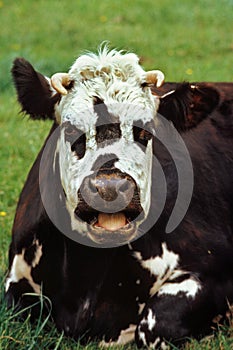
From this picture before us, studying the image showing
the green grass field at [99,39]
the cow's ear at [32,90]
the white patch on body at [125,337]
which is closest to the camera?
the cow's ear at [32,90]

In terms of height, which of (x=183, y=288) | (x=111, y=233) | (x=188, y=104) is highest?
(x=188, y=104)

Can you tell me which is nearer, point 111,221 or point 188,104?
point 111,221

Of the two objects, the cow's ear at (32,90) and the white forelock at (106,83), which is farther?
the cow's ear at (32,90)

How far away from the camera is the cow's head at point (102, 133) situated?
4.01 metres

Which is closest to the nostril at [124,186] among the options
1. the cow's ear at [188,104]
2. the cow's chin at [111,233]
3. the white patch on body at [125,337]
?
the cow's chin at [111,233]

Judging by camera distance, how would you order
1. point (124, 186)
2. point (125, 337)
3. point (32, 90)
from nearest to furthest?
point (124, 186) < point (32, 90) < point (125, 337)

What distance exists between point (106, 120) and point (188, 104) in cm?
62

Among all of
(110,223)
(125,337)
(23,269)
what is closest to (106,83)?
(110,223)

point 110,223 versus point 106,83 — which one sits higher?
point 106,83

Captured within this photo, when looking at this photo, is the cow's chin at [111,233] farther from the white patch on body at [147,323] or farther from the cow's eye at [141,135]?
the white patch on body at [147,323]

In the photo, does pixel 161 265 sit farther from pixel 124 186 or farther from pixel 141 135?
pixel 124 186

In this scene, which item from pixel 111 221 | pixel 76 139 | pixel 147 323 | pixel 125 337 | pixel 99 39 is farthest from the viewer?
pixel 99 39

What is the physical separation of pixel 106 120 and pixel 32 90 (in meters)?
0.57

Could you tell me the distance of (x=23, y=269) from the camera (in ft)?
16.0
